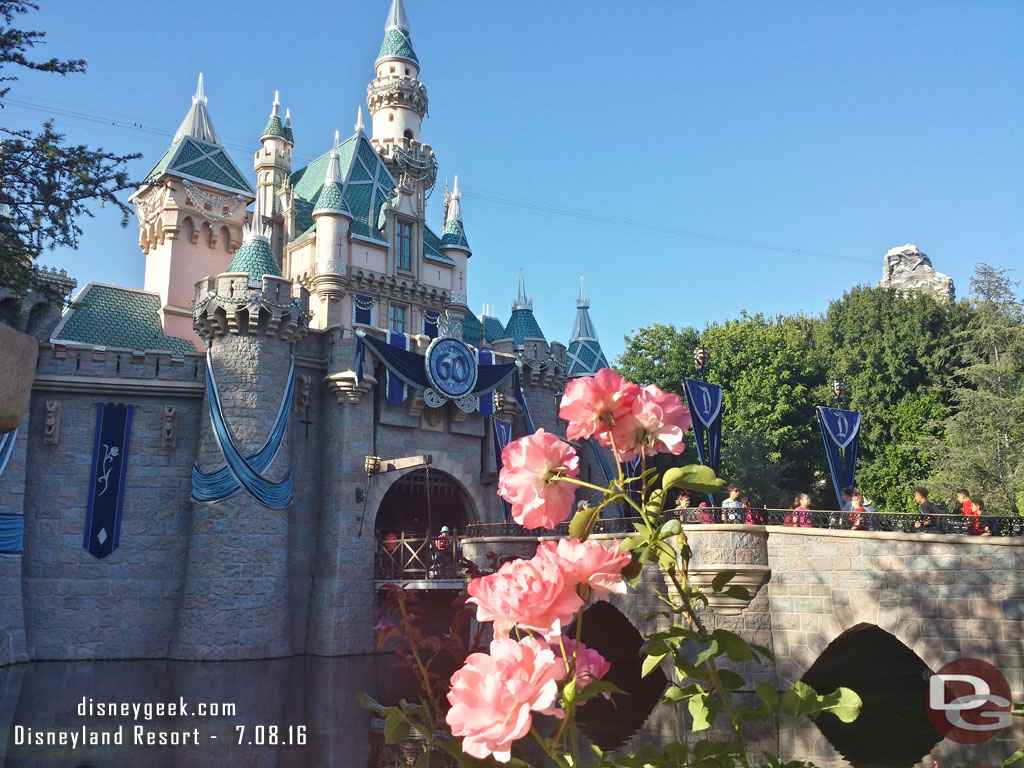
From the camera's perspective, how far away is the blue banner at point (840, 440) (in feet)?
76.1

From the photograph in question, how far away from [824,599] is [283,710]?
35.8ft

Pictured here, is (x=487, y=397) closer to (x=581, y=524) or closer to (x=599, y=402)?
(x=599, y=402)

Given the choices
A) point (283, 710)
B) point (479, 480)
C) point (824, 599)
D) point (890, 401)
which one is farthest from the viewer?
point (890, 401)

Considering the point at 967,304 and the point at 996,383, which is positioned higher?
the point at 967,304

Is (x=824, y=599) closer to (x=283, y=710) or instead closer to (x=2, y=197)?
(x=283, y=710)

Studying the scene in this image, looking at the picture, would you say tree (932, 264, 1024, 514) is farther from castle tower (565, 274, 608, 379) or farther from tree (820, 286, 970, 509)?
castle tower (565, 274, 608, 379)

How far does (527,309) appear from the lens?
3438 cm

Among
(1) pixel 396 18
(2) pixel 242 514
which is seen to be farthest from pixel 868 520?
(1) pixel 396 18

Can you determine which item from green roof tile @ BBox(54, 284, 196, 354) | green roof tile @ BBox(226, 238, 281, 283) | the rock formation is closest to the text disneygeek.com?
green roof tile @ BBox(226, 238, 281, 283)

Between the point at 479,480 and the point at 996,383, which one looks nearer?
the point at 479,480

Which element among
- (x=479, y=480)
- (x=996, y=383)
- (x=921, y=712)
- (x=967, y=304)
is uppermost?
(x=967, y=304)

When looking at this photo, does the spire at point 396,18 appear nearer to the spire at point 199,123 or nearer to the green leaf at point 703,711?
the spire at point 199,123

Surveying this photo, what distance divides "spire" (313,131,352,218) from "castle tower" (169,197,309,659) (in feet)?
14.4

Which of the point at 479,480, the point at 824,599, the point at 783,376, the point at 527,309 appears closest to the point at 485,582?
the point at 824,599
